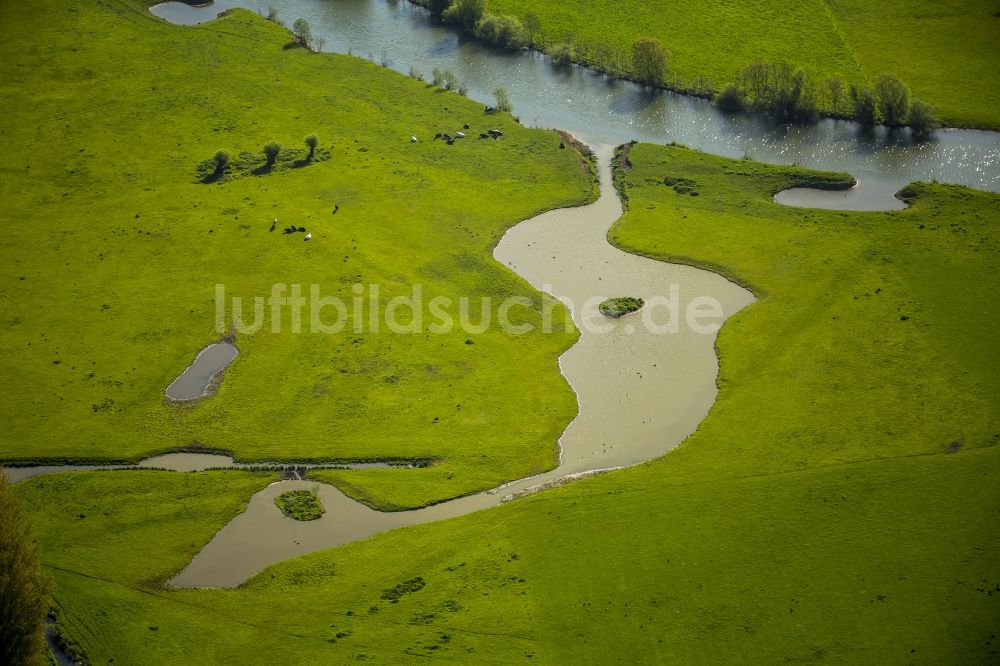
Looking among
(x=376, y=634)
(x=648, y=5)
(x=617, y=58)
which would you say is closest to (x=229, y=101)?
(x=617, y=58)

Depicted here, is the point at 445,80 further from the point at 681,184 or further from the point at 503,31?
the point at 681,184

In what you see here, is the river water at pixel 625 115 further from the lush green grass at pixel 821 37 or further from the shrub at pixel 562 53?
the lush green grass at pixel 821 37

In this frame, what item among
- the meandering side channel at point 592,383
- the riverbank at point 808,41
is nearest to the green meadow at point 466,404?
the meandering side channel at point 592,383

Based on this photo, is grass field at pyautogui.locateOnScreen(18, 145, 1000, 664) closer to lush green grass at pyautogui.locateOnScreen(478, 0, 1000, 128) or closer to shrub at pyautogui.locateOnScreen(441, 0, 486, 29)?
lush green grass at pyautogui.locateOnScreen(478, 0, 1000, 128)

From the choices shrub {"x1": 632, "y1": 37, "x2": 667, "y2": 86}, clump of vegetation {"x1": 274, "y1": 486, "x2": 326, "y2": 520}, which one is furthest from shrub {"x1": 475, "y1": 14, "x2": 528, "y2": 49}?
clump of vegetation {"x1": 274, "y1": 486, "x2": 326, "y2": 520}

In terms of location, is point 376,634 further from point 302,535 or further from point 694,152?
point 694,152
